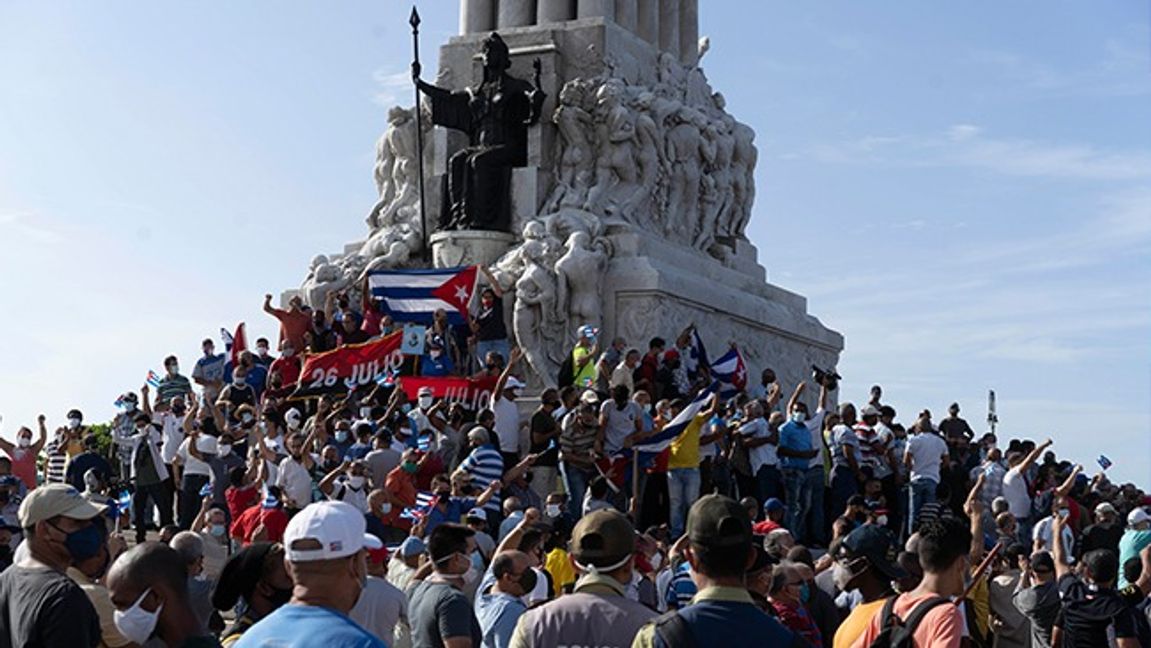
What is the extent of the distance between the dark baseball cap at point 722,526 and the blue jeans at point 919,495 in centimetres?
1462

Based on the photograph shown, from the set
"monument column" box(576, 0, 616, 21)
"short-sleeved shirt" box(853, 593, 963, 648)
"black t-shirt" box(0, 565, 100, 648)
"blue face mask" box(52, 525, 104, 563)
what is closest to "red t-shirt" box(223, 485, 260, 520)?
"blue face mask" box(52, 525, 104, 563)

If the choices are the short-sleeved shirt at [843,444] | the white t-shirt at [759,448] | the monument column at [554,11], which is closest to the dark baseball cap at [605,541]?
the white t-shirt at [759,448]

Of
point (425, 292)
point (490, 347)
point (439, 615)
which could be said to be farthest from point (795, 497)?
point (439, 615)

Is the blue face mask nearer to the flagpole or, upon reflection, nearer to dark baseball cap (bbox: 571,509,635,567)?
dark baseball cap (bbox: 571,509,635,567)

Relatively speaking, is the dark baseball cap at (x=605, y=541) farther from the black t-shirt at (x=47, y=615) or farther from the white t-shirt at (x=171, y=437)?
the white t-shirt at (x=171, y=437)

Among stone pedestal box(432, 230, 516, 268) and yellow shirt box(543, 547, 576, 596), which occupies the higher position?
stone pedestal box(432, 230, 516, 268)

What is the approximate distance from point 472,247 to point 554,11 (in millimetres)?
4806

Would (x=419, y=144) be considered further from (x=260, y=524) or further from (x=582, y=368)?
(x=260, y=524)

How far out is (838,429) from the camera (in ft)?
67.2

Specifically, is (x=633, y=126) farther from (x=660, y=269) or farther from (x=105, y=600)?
(x=105, y=600)

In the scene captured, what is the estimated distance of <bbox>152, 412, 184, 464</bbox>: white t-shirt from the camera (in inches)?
847

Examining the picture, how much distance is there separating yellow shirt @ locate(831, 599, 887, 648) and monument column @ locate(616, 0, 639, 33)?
23.5m

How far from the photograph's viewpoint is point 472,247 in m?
26.9

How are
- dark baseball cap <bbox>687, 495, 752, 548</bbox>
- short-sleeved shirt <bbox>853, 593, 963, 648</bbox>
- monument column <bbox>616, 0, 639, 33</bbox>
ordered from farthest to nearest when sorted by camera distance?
monument column <bbox>616, 0, 639, 33</bbox> → short-sleeved shirt <bbox>853, 593, 963, 648</bbox> → dark baseball cap <bbox>687, 495, 752, 548</bbox>
